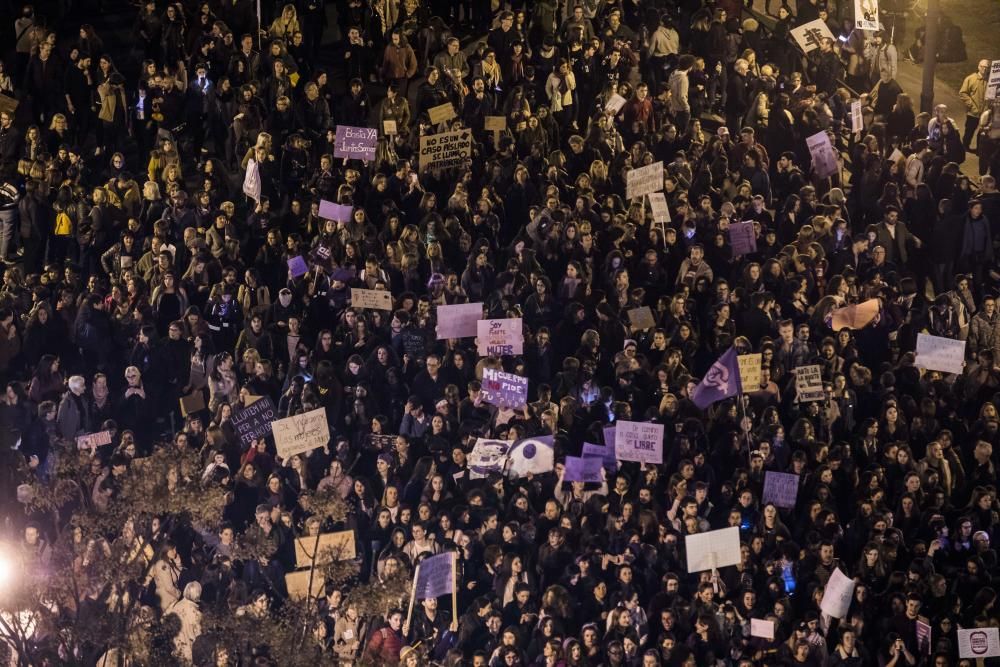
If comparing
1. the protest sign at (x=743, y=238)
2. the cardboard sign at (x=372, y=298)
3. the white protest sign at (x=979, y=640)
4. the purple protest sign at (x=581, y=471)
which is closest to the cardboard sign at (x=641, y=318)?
the protest sign at (x=743, y=238)

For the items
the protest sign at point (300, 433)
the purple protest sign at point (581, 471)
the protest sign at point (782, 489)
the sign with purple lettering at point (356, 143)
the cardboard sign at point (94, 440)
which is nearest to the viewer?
the protest sign at point (782, 489)

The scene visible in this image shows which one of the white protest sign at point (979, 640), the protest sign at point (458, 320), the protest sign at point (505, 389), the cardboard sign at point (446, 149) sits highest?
the cardboard sign at point (446, 149)

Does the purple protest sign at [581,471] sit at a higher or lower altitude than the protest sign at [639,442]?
lower

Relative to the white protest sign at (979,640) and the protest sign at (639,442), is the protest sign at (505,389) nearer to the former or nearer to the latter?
the protest sign at (639,442)

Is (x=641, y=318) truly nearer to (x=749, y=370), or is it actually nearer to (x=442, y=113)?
(x=749, y=370)

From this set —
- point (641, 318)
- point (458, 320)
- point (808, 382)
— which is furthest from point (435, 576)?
point (808, 382)

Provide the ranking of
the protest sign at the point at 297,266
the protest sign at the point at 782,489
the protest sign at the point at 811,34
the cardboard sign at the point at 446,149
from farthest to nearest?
the protest sign at the point at 811,34, the cardboard sign at the point at 446,149, the protest sign at the point at 297,266, the protest sign at the point at 782,489
